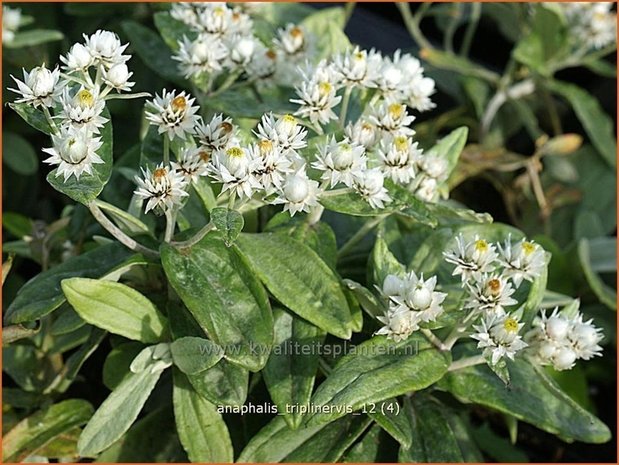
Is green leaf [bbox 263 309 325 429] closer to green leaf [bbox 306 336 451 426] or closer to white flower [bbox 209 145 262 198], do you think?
green leaf [bbox 306 336 451 426]

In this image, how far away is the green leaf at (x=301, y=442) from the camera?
0.88 metres

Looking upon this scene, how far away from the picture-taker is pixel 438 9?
1.74 metres

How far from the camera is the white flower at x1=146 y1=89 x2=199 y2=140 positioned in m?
0.82

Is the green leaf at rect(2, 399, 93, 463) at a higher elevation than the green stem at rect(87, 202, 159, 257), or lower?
lower

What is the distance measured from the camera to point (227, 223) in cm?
75

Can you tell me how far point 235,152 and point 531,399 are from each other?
1.39 ft

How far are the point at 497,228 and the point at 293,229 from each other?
0.27 metres

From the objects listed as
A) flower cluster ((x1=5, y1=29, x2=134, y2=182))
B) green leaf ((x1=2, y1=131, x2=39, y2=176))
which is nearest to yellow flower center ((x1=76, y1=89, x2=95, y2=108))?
flower cluster ((x1=5, y1=29, x2=134, y2=182))

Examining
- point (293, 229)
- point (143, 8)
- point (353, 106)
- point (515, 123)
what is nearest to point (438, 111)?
point (515, 123)

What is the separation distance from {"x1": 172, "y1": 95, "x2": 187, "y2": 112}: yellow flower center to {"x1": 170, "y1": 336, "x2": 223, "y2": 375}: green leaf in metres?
0.22

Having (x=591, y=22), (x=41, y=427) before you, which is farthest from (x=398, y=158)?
(x=591, y=22)

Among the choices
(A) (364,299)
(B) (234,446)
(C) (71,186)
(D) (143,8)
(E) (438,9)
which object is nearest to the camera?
(C) (71,186)

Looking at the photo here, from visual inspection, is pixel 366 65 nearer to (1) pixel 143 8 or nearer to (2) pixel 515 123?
(1) pixel 143 8

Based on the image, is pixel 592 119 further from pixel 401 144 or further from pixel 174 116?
pixel 174 116
